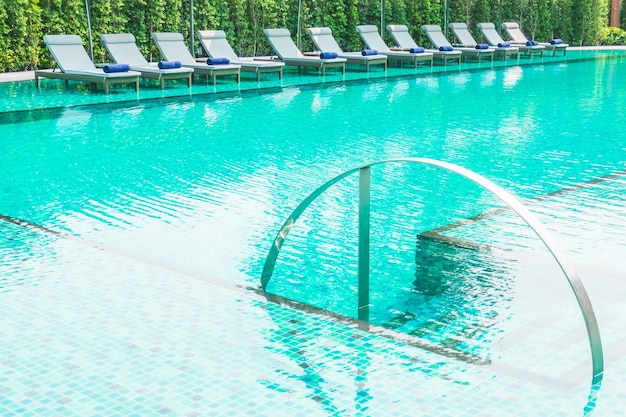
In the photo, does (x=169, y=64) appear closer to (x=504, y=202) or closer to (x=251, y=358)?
(x=251, y=358)

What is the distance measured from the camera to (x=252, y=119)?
11070mm

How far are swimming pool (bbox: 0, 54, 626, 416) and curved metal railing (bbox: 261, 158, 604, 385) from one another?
0.13m

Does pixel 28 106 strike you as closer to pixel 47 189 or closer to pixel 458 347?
pixel 47 189

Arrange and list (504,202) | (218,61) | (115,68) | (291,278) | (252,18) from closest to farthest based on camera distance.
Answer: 1. (504,202)
2. (291,278)
3. (115,68)
4. (218,61)
5. (252,18)

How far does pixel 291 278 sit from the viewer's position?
15.7 feet

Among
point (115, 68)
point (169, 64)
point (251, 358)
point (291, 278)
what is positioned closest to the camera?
point (251, 358)

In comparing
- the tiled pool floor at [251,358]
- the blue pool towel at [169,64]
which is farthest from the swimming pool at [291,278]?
the blue pool towel at [169,64]

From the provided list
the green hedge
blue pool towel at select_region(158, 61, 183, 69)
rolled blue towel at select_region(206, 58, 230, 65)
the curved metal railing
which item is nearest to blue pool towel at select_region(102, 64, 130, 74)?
blue pool towel at select_region(158, 61, 183, 69)

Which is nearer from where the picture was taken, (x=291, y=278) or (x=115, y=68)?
(x=291, y=278)

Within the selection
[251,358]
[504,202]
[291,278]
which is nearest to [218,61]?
[291,278]

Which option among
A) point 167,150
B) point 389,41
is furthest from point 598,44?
point 167,150

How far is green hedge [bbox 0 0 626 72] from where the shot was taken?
1605cm

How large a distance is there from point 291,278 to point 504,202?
1.70 m

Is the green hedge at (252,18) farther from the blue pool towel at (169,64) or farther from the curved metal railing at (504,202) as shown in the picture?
the curved metal railing at (504,202)
